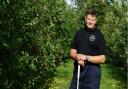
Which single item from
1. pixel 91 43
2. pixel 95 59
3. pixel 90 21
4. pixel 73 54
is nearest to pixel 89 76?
pixel 95 59

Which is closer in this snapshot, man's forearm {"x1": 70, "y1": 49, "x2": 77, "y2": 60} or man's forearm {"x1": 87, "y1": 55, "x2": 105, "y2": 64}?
man's forearm {"x1": 87, "y1": 55, "x2": 105, "y2": 64}

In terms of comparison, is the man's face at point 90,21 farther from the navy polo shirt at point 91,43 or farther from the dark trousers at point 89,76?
the dark trousers at point 89,76

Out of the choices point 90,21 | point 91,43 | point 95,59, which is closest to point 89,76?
point 95,59

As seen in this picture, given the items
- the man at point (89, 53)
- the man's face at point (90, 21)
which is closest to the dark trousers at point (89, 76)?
the man at point (89, 53)

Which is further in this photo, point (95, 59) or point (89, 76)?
point (89, 76)

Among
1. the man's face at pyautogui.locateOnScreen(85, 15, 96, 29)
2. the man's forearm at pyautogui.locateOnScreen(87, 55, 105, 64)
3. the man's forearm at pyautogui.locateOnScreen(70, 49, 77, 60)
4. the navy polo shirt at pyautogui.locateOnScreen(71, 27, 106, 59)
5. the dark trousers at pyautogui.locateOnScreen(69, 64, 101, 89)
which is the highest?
the man's face at pyautogui.locateOnScreen(85, 15, 96, 29)

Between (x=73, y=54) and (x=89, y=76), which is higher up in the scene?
(x=73, y=54)

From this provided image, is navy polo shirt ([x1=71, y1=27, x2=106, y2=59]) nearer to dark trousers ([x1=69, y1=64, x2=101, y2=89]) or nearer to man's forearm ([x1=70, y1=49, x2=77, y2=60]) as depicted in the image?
man's forearm ([x1=70, y1=49, x2=77, y2=60])

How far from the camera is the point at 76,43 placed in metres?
8.11

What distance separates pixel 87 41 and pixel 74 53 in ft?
1.14

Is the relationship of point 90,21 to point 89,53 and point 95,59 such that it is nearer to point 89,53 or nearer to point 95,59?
point 89,53

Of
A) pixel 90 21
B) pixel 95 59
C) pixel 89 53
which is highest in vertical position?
pixel 90 21

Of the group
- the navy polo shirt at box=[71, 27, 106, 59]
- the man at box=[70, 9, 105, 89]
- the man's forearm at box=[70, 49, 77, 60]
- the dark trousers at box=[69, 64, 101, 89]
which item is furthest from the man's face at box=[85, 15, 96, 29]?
the dark trousers at box=[69, 64, 101, 89]

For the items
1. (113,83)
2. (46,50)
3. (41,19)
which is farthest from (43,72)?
(113,83)
